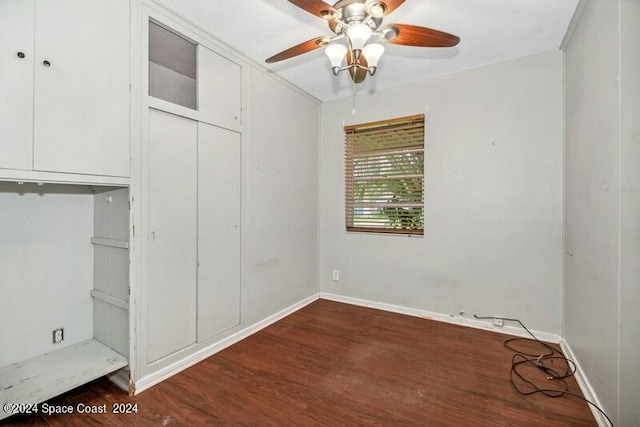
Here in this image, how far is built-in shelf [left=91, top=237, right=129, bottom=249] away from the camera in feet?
6.19

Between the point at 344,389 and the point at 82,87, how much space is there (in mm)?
2449

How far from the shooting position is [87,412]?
66.2 inches

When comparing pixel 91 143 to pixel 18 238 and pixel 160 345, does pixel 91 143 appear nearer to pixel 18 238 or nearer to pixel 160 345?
pixel 18 238

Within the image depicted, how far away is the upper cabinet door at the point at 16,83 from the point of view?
4.44 feet

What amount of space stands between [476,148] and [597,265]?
59.9 inches

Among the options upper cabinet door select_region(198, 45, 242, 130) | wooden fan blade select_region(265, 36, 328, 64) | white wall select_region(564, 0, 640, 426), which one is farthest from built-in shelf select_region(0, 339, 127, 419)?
white wall select_region(564, 0, 640, 426)

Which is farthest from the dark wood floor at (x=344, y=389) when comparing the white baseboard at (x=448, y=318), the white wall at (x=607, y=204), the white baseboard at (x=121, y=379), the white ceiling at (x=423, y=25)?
the white ceiling at (x=423, y=25)

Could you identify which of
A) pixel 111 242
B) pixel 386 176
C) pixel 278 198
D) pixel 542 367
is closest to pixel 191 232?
pixel 111 242

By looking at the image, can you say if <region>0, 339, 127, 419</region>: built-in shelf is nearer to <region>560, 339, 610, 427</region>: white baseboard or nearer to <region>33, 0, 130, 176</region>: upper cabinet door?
<region>33, 0, 130, 176</region>: upper cabinet door

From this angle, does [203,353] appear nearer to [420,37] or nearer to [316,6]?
[316,6]

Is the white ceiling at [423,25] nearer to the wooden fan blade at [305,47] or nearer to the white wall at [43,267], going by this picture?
the wooden fan blade at [305,47]

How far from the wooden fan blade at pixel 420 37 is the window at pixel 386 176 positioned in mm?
1531

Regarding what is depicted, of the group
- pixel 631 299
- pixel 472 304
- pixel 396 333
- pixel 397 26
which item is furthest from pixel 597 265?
pixel 397 26

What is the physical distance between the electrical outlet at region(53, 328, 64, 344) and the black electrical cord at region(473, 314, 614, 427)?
124 inches
